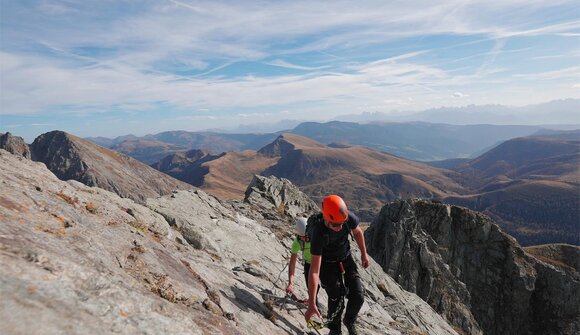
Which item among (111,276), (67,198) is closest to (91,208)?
(67,198)

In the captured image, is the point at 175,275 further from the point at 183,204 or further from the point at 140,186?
the point at 140,186

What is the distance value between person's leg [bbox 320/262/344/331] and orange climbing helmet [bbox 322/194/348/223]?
2.13 metres

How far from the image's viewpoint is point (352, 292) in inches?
464

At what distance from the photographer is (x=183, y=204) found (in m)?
25.7

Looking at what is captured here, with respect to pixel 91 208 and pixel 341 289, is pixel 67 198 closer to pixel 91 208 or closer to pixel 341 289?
pixel 91 208

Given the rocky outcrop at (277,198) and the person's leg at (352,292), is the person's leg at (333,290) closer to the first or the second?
the person's leg at (352,292)

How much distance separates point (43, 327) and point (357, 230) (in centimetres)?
862

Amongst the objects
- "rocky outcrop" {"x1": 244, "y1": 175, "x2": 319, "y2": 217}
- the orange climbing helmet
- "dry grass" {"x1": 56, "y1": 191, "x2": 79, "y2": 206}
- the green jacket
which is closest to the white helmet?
the green jacket

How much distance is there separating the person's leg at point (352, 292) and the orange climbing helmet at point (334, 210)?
2214 mm

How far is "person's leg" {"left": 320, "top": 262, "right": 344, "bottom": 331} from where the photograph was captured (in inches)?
457

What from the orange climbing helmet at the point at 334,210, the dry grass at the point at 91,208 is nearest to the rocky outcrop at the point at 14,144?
the dry grass at the point at 91,208

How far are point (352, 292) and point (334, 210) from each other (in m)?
3.44

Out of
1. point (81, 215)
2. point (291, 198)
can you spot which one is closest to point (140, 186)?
point (291, 198)

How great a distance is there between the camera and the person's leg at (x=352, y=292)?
38.2ft
